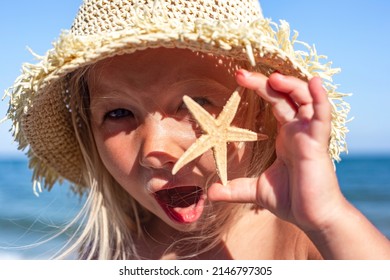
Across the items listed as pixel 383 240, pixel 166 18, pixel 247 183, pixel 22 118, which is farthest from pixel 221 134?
pixel 22 118

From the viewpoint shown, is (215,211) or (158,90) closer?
(158,90)

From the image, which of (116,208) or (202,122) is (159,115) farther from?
(116,208)

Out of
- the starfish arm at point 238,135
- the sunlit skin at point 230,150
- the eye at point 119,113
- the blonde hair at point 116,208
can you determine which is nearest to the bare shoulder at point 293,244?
the sunlit skin at point 230,150

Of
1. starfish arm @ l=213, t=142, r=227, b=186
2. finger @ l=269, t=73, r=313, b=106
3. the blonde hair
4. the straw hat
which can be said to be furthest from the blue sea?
finger @ l=269, t=73, r=313, b=106

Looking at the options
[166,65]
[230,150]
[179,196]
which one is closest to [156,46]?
[166,65]

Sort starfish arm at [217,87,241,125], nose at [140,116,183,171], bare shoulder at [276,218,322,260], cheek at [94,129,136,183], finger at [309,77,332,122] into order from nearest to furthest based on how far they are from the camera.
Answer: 1. finger at [309,77,332,122]
2. starfish arm at [217,87,241,125]
3. nose at [140,116,183,171]
4. cheek at [94,129,136,183]
5. bare shoulder at [276,218,322,260]

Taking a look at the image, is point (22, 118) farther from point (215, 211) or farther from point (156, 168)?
point (215, 211)

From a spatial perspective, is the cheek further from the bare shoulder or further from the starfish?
the bare shoulder
